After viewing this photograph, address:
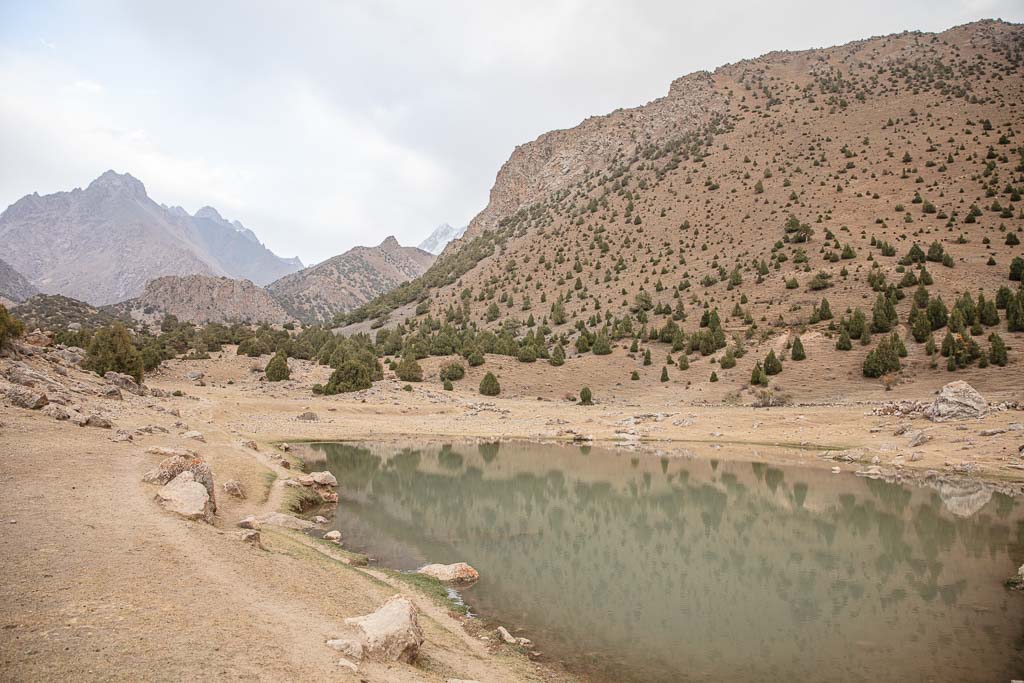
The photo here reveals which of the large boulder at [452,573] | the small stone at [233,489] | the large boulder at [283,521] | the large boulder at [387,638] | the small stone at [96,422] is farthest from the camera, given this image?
the small stone at [96,422]

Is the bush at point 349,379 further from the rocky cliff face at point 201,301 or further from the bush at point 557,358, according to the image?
the rocky cliff face at point 201,301

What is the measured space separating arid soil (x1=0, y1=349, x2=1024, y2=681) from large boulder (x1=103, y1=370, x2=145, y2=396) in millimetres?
1259

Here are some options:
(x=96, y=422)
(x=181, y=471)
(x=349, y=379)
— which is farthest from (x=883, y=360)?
(x=96, y=422)

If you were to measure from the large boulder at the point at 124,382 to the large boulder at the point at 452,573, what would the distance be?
84.1 feet

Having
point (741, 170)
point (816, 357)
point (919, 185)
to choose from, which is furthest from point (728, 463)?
point (741, 170)

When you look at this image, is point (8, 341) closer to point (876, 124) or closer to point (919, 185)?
point (919, 185)

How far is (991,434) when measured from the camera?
23562 mm

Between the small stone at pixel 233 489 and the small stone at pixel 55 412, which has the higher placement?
the small stone at pixel 55 412

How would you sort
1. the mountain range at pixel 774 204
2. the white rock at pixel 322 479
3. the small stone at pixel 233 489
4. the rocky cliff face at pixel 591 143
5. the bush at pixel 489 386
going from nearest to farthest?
the small stone at pixel 233 489
the white rock at pixel 322 479
the bush at pixel 489 386
the mountain range at pixel 774 204
the rocky cliff face at pixel 591 143

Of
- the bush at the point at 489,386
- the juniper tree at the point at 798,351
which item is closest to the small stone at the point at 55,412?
the bush at the point at 489,386

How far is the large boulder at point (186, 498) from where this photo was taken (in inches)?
413

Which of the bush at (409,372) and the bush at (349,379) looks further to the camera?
the bush at (409,372)

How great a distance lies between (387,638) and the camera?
659 cm

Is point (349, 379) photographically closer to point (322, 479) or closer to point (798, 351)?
point (322, 479)
